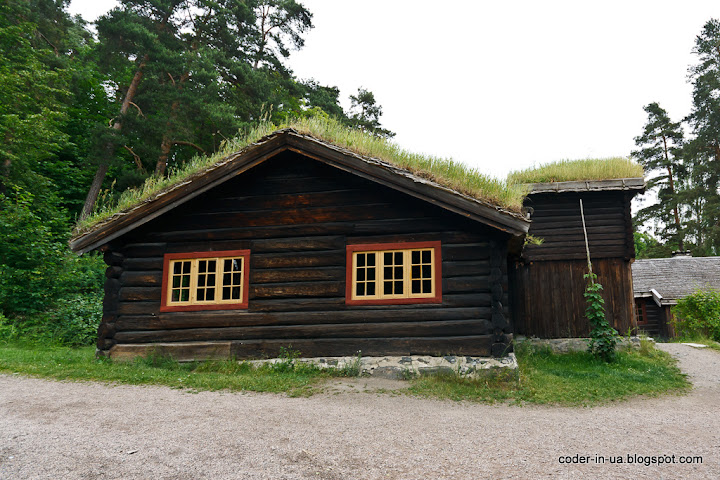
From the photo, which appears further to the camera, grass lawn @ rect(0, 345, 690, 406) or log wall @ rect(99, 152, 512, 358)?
log wall @ rect(99, 152, 512, 358)

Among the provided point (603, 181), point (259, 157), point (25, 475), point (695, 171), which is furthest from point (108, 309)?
point (695, 171)

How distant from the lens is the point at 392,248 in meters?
8.69

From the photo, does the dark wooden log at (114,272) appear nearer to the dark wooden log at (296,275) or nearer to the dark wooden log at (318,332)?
the dark wooden log at (318,332)

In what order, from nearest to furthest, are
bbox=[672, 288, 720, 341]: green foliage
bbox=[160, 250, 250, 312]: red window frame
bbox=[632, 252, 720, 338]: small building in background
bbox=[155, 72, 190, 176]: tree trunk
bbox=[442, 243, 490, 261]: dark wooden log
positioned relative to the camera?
bbox=[442, 243, 490, 261]: dark wooden log < bbox=[160, 250, 250, 312]: red window frame < bbox=[672, 288, 720, 341]: green foliage < bbox=[155, 72, 190, 176]: tree trunk < bbox=[632, 252, 720, 338]: small building in background

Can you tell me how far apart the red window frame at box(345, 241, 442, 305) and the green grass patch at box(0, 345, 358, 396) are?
4.90 ft

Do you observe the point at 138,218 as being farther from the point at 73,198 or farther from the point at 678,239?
the point at 678,239

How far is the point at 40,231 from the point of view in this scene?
580 inches

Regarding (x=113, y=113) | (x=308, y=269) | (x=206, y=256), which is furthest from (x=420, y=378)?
(x=113, y=113)

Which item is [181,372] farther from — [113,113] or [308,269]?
[113,113]

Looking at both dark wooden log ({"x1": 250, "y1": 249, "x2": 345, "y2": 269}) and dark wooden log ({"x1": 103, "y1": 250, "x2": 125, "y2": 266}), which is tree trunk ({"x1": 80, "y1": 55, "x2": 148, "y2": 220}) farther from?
dark wooden log ({"x1": 250, "y1": 249, "x2": 345, "y2": 269})

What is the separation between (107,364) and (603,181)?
45.0ft

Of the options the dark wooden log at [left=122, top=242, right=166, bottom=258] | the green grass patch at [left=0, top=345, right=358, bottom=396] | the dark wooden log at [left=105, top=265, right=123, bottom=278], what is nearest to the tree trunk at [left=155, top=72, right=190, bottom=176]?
the dark wooden log at [left=122, top=242, right=166, bottom=258]

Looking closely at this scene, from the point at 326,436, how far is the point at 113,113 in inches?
979

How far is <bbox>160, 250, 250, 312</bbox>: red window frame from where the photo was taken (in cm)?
905
